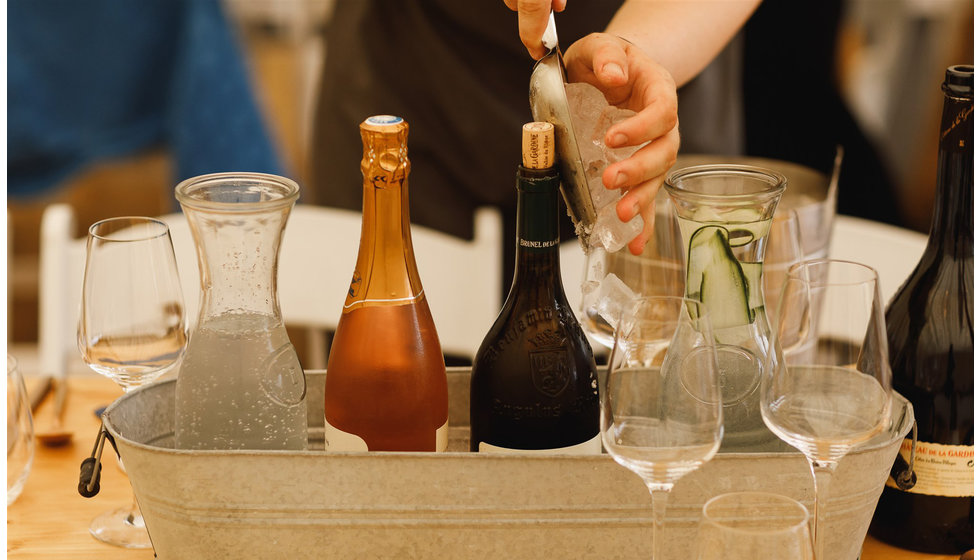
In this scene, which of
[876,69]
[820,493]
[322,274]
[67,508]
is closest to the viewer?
[820,493]

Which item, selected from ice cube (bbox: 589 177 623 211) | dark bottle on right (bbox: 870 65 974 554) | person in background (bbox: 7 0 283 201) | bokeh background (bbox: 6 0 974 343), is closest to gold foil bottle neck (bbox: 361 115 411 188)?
ice cube (bbox: 589 177 623 211)

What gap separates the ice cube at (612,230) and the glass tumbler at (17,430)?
0.44 meters

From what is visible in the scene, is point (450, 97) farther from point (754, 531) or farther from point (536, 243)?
point (754, 531)

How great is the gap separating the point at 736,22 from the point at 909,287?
0.39 metres

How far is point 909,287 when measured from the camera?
81cm

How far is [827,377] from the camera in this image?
0.64m

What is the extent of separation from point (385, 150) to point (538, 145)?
0.10 metres

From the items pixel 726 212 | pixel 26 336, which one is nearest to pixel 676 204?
pixel 726 212

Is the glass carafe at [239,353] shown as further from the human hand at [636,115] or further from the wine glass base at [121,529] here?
the human hand at [636,115]

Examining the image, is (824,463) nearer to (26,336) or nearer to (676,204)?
(676,204)

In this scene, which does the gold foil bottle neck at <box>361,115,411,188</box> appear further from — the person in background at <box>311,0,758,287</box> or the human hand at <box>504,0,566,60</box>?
the person in background at <box>311,0,758,287</box>

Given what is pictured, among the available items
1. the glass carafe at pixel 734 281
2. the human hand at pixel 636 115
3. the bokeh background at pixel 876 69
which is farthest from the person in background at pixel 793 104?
the glass carafe at pixel 734 281

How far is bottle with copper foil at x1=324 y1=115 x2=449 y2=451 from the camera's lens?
710mm

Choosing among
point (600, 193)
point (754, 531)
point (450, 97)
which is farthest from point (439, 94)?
point (754, 531)
